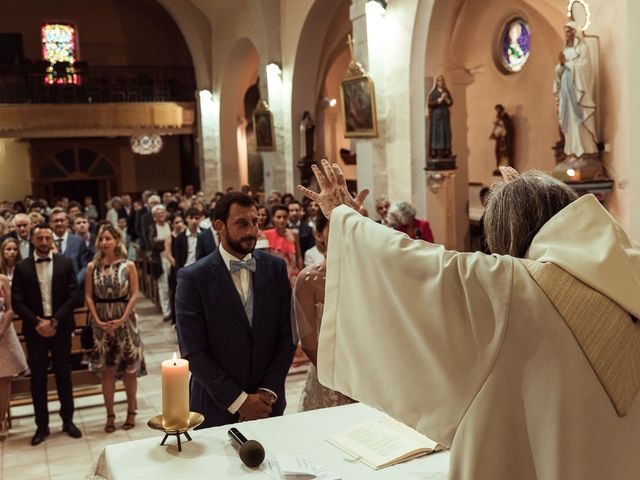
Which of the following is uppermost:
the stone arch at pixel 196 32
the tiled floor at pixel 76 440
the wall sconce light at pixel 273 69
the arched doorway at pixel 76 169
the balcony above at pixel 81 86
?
the stone arch at pixel 196 32

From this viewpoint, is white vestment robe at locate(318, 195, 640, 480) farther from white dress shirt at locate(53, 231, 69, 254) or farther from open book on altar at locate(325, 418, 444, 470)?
white dress shirt at locate(53, 231, 69, 254)

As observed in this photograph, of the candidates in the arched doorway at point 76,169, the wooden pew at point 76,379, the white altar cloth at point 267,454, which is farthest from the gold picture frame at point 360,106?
the arched doorway at point 76,169

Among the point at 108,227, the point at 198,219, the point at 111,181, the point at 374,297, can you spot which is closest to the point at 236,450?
the point at 374,297

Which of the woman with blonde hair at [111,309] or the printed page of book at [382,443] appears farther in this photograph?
the woman with blonde hair at [111,309]

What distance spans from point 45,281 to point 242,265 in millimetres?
2980

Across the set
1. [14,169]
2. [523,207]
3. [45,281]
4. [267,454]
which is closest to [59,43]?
[14,169]

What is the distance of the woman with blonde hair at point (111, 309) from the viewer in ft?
20.0

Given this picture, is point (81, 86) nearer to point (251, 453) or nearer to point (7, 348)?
point (7, 348)

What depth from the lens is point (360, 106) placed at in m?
10.9

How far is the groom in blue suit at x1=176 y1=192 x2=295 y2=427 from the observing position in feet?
11.5

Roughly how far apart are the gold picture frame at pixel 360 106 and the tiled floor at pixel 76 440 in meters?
4.45

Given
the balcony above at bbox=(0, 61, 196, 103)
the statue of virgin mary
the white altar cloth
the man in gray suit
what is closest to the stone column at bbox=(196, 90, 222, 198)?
the balcony above at bbox=(0, 61, 196, 103)

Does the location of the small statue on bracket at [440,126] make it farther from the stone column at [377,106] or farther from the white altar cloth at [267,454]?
the white altar cloth at [267,454]

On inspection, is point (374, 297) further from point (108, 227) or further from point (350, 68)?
point (350, 68)
